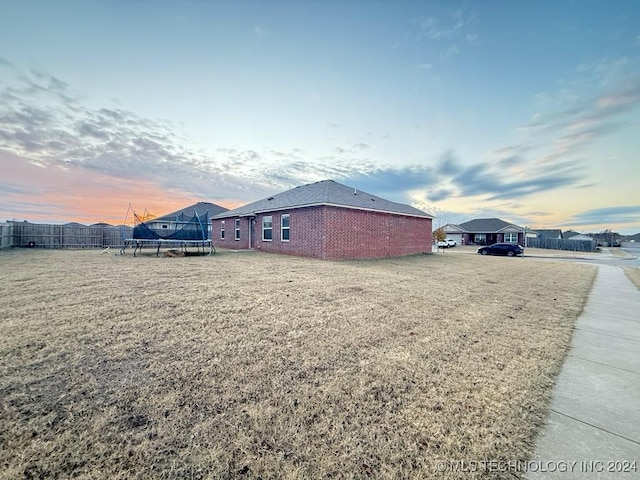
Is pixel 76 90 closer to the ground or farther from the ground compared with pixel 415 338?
farther from the ground

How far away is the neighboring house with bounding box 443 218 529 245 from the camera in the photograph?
46.3 metres

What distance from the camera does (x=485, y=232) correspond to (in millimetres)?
49000

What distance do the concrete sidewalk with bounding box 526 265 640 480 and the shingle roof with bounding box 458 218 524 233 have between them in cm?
5154

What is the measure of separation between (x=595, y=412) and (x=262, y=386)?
3020mm

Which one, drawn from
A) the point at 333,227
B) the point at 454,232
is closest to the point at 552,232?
the point at 454,232

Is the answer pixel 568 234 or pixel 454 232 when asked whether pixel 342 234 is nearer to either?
pixel 454 232

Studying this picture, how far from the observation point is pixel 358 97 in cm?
1298

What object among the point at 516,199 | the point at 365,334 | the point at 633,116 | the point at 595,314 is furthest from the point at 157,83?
the point at 516,199

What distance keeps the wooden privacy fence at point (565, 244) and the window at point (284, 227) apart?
156 ft

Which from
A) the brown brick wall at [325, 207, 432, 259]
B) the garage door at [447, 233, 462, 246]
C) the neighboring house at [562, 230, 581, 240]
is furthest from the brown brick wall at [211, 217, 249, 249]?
the neighboring house at [562, 230, 581, 240]

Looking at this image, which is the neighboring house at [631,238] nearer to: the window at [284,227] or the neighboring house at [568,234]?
the neighboring house at [568,234]

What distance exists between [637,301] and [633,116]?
8832 mm

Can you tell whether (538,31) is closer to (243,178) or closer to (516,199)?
(243,178)

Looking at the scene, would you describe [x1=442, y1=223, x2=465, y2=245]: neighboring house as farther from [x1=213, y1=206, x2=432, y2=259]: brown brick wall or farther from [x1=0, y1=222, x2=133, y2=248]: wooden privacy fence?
[x1=0, y1=222, x2=133, y2=248]: wooden privacy fence
